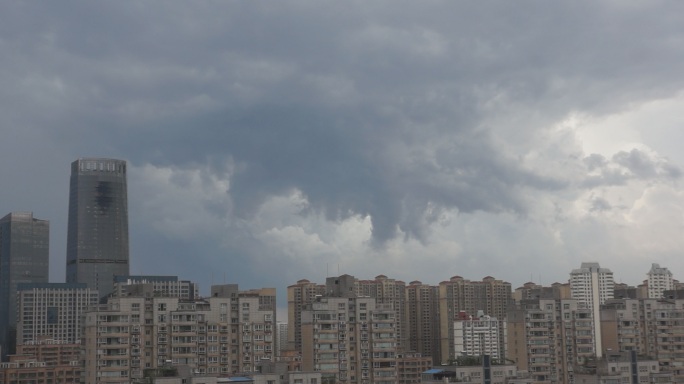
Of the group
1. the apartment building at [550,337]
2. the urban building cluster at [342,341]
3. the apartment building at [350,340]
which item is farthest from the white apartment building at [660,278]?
the apartment building at [350,340]

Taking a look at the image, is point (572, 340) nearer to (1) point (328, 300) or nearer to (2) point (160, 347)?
(1) point (328, 300)

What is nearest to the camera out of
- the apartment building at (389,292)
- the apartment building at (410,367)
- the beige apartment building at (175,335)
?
the beige apartment building at (175,335)

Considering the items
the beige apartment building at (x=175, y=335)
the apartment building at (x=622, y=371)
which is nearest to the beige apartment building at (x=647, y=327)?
the apartment building at (x=622, y=371)

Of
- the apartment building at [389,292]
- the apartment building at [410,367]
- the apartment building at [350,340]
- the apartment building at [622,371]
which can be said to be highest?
the apartment building at [389,292]

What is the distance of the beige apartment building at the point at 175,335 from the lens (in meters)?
80.8

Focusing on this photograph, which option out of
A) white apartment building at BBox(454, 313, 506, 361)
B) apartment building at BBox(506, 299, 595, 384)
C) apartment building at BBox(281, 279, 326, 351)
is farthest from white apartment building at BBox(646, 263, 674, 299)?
apartment building at BBox(506, 299, 595, 384)

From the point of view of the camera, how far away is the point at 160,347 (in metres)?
84.2

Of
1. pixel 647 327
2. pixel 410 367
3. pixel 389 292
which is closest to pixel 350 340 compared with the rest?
pixel 647 327

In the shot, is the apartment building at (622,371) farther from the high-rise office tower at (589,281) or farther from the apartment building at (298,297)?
the apartment building at (298,297)

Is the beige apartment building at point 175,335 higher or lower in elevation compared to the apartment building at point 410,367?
higher

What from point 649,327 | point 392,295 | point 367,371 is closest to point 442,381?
point 367,371

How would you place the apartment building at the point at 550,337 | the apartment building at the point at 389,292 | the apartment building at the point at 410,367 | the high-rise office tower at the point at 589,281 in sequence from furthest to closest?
the apartment building at the point at 389,292 < the high-rise office tower at the point at 589,281 < the apartment building at the point at 410,367 < the apartment building at the point at 550,337

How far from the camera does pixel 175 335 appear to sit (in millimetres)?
84750

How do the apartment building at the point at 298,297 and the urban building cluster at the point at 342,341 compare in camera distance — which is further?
the apartment building at the point at 298,297
